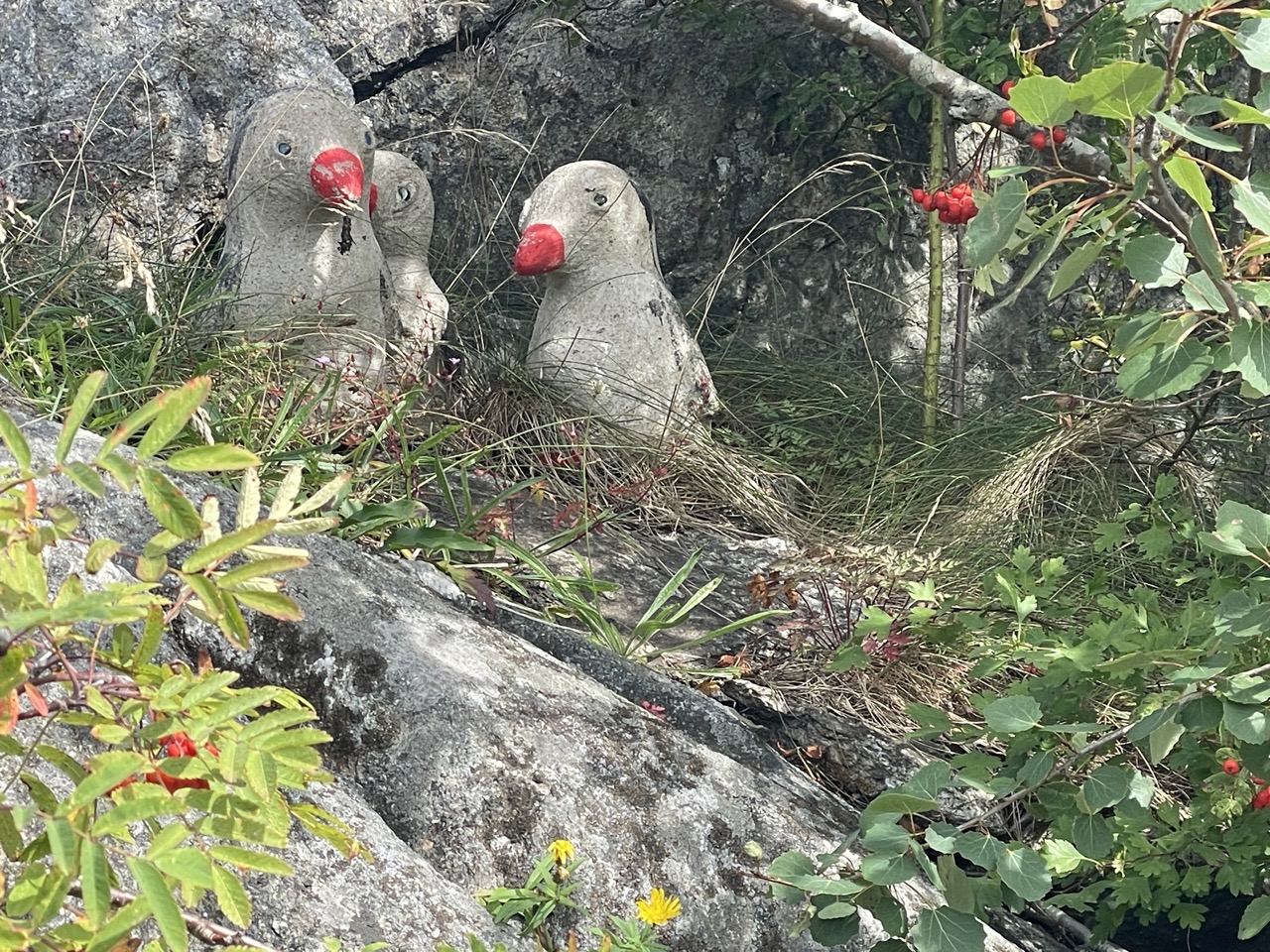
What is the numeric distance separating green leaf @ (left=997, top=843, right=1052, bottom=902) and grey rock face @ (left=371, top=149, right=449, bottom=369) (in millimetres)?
2585

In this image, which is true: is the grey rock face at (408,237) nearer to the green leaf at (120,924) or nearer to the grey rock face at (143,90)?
the grey rock face at (143,90)

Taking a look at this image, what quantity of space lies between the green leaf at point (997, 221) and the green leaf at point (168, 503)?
0.99m

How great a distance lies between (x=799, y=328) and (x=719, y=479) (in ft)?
3.89

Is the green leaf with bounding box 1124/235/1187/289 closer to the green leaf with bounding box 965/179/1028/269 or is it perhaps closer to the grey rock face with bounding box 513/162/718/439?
the green leaf with bounding box 965/179/1028/269

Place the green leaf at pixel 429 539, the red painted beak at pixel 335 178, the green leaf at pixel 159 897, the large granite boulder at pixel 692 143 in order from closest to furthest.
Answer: the green leaf at pixel 159 897 → the green leaf at pixel 429 539 → the red painted beak at pixel 335 178 → the large granite boulder at pixel 692 143

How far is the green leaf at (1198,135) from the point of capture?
1.45 meters

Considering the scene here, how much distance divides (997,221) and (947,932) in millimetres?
835

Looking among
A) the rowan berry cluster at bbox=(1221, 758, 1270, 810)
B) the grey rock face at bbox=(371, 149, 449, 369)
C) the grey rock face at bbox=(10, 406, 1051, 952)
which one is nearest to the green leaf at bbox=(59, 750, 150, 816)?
the grey rock face at bbox=(10, 406, 1051, 952)

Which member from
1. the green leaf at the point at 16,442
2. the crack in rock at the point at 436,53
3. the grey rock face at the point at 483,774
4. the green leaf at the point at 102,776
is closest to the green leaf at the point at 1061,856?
the grey rock face at the point at 483,774

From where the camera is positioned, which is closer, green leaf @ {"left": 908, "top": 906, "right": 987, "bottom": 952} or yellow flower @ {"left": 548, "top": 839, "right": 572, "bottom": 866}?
green leaf @ {"left": 908, "top": 906, "right": 987, "bottom": 952}

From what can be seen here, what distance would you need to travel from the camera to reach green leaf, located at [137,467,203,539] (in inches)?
42.2

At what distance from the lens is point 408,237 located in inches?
160

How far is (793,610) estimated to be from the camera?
10.4 feet

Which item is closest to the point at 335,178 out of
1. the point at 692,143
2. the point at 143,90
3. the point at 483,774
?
the point at 143,90
